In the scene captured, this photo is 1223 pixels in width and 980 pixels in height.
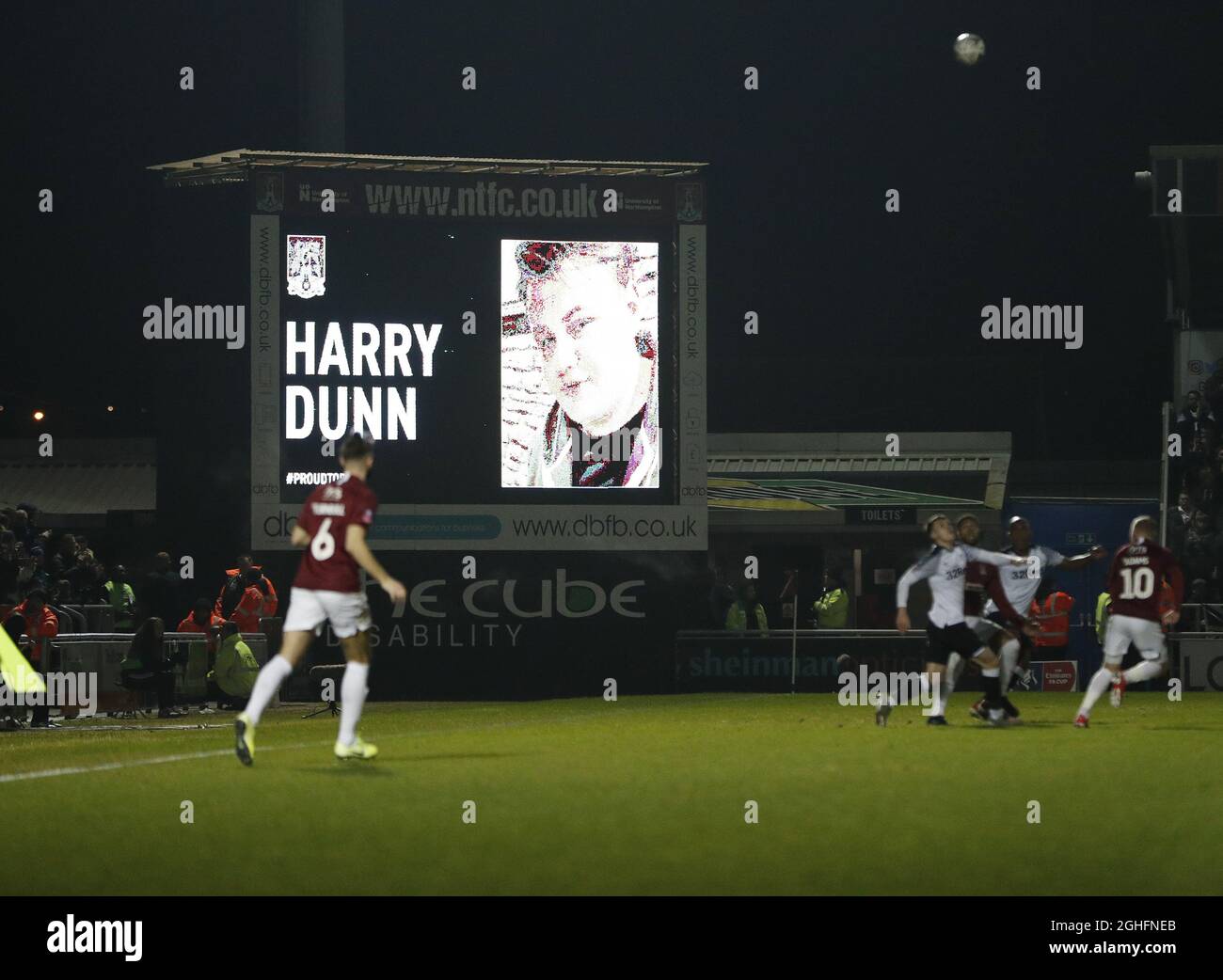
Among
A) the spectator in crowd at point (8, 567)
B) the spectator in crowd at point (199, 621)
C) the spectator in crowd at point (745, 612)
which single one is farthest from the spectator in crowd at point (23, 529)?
the spectator in crowd at point (745, 612)

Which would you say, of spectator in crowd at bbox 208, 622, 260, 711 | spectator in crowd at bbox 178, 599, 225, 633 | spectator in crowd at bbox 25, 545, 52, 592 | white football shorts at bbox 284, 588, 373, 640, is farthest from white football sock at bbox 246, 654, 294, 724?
spectator in crowd at bbox 178, 599, 225, 633

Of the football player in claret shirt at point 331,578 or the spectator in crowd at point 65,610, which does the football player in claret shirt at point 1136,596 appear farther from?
the spectator in crowd at point 65,610

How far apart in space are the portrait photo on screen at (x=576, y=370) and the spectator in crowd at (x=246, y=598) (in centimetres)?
397

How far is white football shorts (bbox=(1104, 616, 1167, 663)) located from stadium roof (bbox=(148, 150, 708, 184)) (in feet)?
39.8

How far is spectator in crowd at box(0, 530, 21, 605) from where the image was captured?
26156 millimetres

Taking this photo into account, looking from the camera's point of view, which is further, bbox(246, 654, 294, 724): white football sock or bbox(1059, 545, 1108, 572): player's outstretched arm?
bbox(1059, 545, 1108, 572): player's outstretched arm

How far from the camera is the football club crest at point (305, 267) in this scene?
28078 mm

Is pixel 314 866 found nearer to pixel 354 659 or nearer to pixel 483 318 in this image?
pixel 354 659

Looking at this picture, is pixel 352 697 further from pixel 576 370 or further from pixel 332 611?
pixel 576 370

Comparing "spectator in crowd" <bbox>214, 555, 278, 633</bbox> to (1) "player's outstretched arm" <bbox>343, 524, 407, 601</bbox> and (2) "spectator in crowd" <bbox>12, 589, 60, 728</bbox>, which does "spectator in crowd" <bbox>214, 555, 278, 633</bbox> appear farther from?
(1) "player's outstretched arm" <bbox>343, 524, 407, 601</bbox>

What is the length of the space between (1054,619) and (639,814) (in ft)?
64.6
